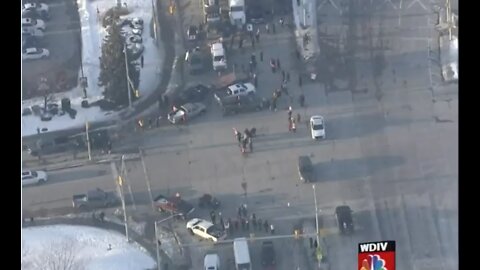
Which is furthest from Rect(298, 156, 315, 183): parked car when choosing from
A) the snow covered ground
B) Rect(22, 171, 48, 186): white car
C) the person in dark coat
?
Rect(22, 171, 48, 186): white car

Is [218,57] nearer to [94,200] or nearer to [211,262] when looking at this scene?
[94,200]

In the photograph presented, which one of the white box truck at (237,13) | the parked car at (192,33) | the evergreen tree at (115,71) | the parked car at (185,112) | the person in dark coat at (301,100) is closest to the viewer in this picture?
the parked car at (185,112)

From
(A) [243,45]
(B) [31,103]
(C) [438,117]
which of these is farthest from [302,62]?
(B) [31,103]

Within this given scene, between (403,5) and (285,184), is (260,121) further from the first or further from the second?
(403,5)

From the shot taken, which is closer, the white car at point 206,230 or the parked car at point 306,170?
the white car at point 206,230

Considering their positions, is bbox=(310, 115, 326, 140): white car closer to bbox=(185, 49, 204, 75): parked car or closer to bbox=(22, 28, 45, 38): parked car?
bbox=(185, 49, 204, 75): parked car

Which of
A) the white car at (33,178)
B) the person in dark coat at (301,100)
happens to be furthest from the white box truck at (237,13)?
the white car at (33,178)

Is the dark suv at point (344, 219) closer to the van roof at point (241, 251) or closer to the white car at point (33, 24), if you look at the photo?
the van roof at point (241, 251)
